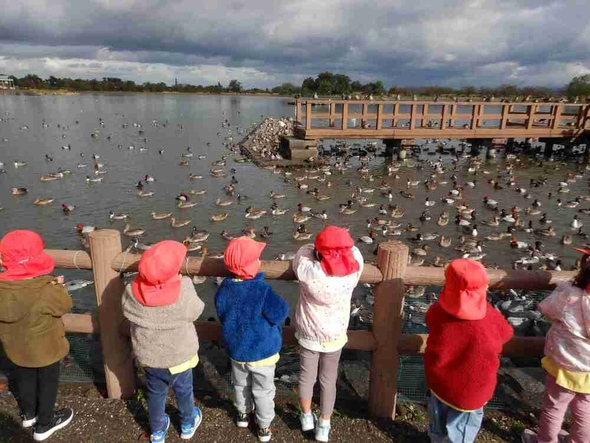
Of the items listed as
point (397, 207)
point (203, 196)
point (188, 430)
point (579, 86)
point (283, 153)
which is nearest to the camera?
point (188, 430)

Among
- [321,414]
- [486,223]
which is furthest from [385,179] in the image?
[321,414]

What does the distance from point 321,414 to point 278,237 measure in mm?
10727

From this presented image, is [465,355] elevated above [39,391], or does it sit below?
above

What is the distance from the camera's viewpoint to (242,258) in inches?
128

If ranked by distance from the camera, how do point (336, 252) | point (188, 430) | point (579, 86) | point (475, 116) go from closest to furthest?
1. point (336, 252)
2. point (188, 430)
3. point (475, 116)
4. point (579, 86)

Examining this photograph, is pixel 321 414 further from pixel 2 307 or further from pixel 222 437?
pixel 2 307

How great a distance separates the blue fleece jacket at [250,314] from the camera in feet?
11.0

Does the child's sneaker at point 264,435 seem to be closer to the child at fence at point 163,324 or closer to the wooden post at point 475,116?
the child at fence at point 163,324

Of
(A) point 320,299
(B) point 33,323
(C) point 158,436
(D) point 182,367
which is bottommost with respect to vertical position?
(C) point 158,436

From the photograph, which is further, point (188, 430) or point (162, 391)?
point (188, 430)

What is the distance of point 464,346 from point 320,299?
114 cm

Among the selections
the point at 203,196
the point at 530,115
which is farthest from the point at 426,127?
the point at 203,196

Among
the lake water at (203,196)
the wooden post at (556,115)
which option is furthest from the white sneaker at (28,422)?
the wooden post at (556,115)

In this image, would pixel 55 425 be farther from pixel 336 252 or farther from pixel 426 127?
pixel 426 127
